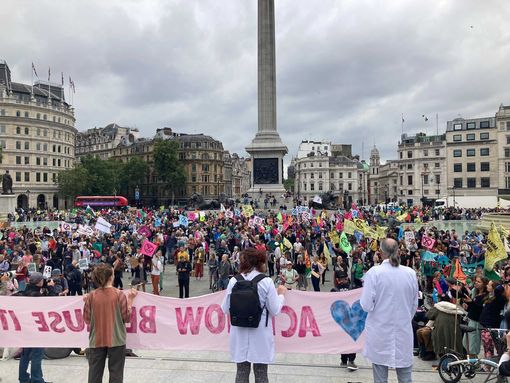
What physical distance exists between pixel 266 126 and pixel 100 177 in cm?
5297

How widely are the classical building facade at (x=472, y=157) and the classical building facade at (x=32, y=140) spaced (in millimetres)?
84521

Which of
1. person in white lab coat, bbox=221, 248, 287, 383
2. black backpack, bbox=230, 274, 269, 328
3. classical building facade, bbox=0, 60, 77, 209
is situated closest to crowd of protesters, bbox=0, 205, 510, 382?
person in white lab coat, bbox=221, 248, 287, 383

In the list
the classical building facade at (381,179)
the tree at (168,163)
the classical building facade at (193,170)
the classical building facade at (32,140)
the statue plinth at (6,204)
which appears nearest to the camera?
the statue plinth at (6,204)

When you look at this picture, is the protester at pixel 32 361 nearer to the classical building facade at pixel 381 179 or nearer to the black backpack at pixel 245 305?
the black backpack at pixel 245 305

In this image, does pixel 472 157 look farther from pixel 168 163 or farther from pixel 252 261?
pixel 252 261

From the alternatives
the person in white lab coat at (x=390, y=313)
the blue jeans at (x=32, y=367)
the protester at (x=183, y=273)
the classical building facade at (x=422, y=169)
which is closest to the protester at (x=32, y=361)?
the blue jeans at (x=32, y=367)

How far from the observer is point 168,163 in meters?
101

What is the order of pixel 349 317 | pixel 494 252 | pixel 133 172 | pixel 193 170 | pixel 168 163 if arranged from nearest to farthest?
pixel 349 317 → pixel 494 252 → pixel 168 163 → pixel 133 172 → pixel 193 170

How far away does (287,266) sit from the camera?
548 inches

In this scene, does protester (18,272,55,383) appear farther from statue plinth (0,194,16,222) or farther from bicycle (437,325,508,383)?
statue plinth (0,194,16,222)

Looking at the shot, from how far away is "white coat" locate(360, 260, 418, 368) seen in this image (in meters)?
5.04

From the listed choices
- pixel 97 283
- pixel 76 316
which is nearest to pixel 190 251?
pixel 76 316

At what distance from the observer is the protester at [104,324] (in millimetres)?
5586

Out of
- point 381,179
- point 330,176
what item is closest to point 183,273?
point 330,176
